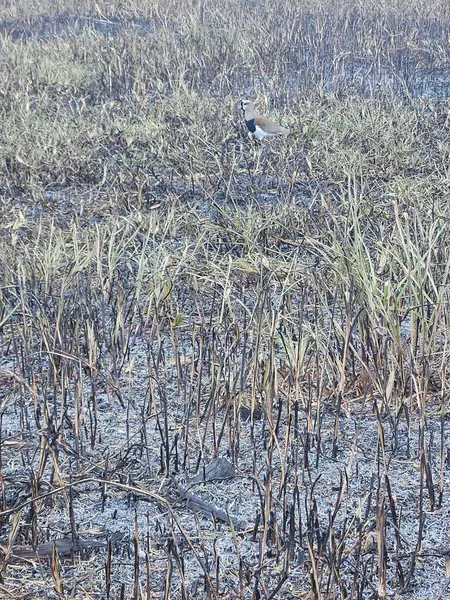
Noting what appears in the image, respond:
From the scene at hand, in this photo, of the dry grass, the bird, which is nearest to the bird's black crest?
the bird

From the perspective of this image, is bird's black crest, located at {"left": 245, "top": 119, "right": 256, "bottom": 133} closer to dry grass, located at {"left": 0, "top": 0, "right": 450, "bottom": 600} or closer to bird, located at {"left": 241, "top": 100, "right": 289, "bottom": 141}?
bird, located at {"left": 241, "top": 100, "right": 289, "bottom": 141}

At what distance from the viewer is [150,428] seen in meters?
2.43

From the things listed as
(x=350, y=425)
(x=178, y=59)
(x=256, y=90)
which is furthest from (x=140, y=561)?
(x=178, y=59)

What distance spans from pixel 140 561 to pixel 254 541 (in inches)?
9.4

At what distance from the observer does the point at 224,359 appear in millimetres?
2637

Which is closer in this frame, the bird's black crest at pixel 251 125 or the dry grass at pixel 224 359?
the dry grass at pixel 224 359

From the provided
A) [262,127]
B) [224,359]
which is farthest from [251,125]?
[224,359]

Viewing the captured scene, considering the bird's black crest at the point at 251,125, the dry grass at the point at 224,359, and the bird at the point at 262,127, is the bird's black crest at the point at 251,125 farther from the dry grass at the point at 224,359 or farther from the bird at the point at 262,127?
the dry grass at the point at 224,359

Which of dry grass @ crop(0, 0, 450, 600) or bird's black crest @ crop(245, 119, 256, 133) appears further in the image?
bird's black crest @ crop(245, 119, 256, 133)

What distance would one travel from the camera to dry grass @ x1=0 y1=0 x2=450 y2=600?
6.08ft

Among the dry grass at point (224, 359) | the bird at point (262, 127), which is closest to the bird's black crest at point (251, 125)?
the bird at point (262, 127)

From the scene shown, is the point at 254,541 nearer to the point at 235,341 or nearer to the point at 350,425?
the point at 350,425

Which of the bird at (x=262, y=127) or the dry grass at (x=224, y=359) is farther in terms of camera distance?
the bird at (x=262, y=127)

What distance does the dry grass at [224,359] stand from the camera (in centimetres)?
185
